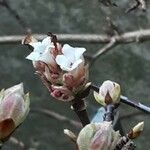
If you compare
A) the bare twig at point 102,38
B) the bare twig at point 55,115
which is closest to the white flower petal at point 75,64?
the bare twig at point 102,38

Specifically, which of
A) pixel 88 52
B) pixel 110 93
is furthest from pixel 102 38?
pixel 110 93

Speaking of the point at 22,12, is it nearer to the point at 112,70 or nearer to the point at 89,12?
the point at 89,12

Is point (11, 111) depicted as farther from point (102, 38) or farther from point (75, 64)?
point (102, 38)

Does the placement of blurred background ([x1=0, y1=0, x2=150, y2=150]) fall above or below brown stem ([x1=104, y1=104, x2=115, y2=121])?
below

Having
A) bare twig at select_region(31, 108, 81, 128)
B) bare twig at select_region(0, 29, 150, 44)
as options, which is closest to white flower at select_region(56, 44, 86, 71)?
bare twig at select_region(0, 29, 150, 44)

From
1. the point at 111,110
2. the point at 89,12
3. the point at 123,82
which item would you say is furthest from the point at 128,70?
the point at 111,110

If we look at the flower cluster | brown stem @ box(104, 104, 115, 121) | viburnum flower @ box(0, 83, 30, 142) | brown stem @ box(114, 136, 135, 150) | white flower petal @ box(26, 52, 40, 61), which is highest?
white flower petal @ box(26, 52, 40, 61)

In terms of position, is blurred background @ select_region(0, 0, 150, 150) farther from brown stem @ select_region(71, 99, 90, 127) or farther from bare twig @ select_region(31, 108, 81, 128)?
brown stem @ select_region(71, 99, 90, 127)
